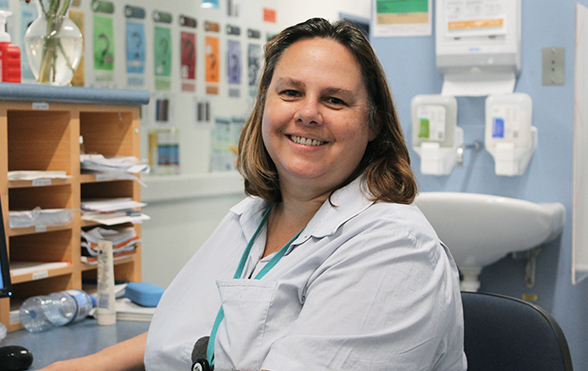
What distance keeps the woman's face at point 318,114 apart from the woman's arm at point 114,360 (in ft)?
1.60

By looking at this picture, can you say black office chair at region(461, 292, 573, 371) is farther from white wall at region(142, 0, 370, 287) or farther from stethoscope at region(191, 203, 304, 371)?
white wall at region(142, 0, 370, 287)

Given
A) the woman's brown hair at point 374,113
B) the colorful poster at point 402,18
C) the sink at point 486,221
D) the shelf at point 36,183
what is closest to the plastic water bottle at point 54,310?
the shelf at point 36,183

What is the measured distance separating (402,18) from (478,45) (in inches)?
14.9

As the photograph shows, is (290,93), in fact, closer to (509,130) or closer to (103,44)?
(509,130)

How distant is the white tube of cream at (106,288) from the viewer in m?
1.58

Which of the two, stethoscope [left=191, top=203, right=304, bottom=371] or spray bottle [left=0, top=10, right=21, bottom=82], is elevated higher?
spray bottle [left=0, top=10, right=21, bottom=82]

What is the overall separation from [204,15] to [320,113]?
2900 mm

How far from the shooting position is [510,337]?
108cm

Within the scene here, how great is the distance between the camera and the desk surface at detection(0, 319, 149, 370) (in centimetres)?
136

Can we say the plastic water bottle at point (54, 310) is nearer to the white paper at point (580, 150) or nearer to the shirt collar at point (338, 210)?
the shirt collar at point (338, 210)

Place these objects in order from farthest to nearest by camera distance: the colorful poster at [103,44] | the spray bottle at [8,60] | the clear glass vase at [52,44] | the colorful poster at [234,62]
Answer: the colorful poster at [234,62], the colorful poster at [103,44], the clear glass vase at [52,44], the spray bottle at [8,60]

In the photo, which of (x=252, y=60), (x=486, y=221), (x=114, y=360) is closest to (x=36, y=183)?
(x=114, y=360)

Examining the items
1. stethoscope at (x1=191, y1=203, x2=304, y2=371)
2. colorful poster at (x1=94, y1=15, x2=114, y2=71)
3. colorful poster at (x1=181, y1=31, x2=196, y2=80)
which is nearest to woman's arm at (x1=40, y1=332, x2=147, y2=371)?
stethoscope at (x1=191, y1=203, x2=304, y2=371)

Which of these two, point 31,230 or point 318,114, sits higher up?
point 318,114
